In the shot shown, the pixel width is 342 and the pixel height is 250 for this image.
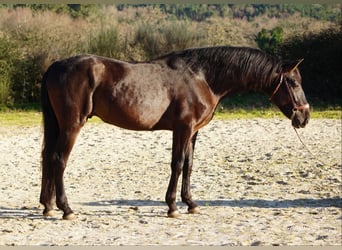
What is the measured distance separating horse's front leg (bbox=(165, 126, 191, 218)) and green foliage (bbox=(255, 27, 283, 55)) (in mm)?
8389

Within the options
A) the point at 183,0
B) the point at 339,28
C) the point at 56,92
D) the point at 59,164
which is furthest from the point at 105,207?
the point at 339,28

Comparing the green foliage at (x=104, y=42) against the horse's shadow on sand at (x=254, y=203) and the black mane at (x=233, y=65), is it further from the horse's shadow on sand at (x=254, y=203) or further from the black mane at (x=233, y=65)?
the black mane at (x=233, y=65)

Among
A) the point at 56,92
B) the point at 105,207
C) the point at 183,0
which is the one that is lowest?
the point at 105,207

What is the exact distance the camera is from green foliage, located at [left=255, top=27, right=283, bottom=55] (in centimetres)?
1283

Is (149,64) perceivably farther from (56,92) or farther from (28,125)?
(28,125)

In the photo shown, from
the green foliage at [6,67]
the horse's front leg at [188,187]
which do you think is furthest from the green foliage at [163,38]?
the horse's front leg at [188,187]

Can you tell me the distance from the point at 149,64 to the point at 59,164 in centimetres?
111

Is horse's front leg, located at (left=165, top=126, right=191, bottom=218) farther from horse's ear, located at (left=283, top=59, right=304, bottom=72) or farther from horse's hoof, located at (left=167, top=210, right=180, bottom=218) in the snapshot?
horse's ear, located at (left=283, top=59, right=304, bottom=72)

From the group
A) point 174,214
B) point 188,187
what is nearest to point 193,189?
point 188,187

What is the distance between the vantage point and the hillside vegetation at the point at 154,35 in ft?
31.0

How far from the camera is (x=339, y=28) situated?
13.0m

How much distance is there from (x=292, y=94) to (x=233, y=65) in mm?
549

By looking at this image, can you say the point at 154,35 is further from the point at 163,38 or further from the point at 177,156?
the point at 177,156

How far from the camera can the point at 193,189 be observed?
6.18 metres
